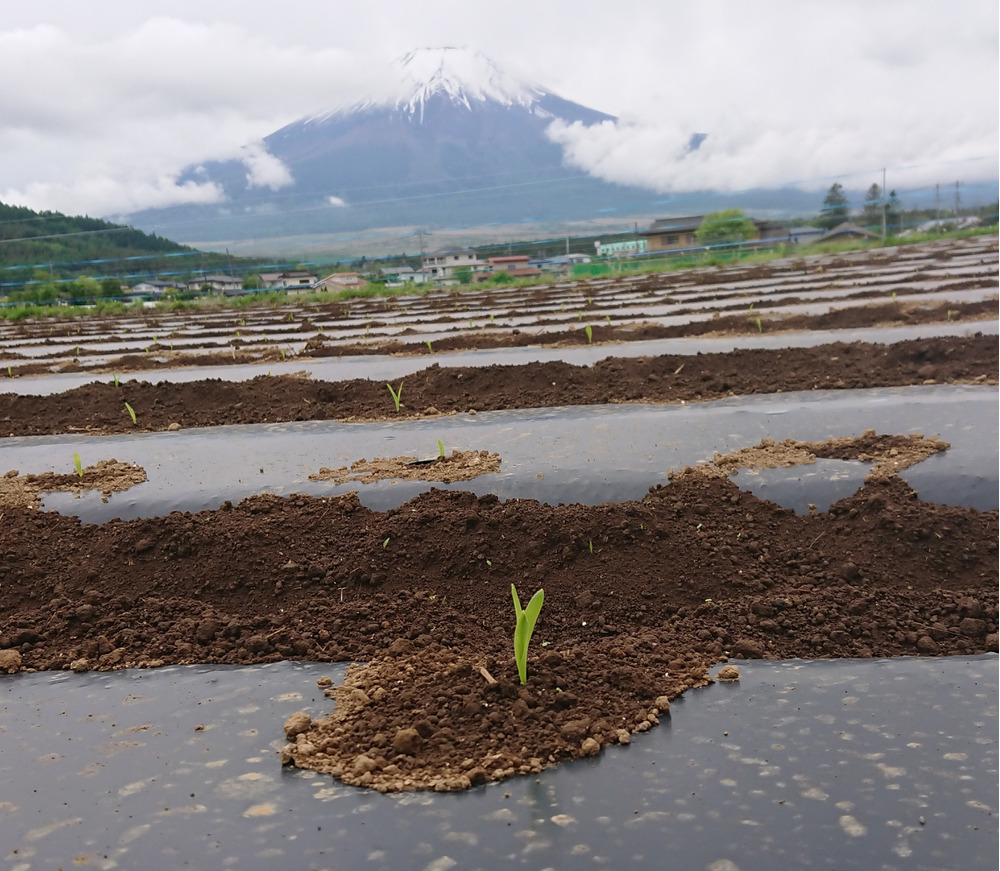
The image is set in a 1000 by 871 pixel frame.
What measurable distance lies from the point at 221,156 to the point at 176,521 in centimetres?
13788

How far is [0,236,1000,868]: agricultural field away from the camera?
1444mm

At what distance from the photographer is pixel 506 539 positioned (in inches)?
90.4

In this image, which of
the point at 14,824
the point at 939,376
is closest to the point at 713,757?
the point at 14,824

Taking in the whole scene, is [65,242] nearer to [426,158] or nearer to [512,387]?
[512,387]

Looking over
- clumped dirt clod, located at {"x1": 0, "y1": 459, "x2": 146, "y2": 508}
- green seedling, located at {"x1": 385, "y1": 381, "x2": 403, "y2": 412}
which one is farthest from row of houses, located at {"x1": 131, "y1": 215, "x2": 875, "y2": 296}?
clumped dirt clod, located at {"x1": 0, "y1": 459, "x2": 146, "y2": 508}

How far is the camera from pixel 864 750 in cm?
126

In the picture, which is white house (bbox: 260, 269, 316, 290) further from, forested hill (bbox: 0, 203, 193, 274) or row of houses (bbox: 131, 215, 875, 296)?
forested hill (bbox: 0, 203, 193, 274)

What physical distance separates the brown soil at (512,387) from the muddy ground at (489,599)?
1.33 metres

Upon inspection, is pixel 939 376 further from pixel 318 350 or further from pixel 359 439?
pixel 318 350

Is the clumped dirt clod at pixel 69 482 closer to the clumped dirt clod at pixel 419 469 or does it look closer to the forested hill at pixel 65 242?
the clumped dirt clod at pixel 419 469

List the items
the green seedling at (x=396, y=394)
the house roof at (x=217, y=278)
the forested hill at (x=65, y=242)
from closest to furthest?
the green seedling at (x=396, y=394) → the house roof at (x=217, y=278) → the forested hill at (x=65, y=242)

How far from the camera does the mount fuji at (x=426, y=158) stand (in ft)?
302

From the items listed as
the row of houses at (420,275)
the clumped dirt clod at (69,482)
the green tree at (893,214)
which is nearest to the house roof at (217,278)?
the row of houses at (420,275)

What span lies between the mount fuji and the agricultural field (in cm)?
8446
